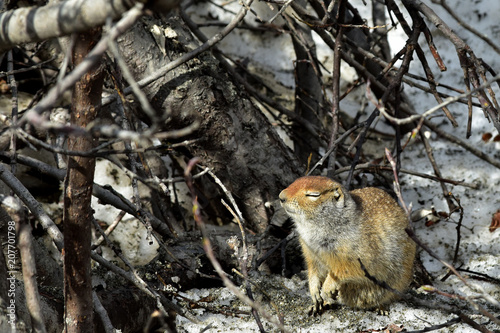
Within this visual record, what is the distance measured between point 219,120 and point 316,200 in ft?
2.53

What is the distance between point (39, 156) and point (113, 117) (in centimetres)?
59

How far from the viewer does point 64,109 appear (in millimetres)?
3842

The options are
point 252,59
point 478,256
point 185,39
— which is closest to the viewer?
point 185,39

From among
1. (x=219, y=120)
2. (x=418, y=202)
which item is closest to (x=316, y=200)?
(x=219, y=120)

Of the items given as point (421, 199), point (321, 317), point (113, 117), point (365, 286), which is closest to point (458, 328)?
point (365, 286)

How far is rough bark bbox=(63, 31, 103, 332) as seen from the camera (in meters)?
1.81

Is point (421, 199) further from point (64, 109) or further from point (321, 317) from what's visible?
point (64, 109)

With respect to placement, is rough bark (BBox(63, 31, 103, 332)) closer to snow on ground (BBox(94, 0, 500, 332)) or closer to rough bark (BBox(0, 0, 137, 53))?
rough bark (BBox(0, 0, 137, 53))

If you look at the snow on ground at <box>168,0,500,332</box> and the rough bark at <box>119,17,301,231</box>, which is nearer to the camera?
the snow on ground at <box>168,0,500,332</box>

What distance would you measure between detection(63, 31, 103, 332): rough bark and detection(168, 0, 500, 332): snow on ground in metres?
0.75

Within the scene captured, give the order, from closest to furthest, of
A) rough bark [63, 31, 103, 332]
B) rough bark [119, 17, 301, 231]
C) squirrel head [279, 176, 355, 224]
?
rough bark [63, 31, 103, 332] < squirrel head [279, 176, 355, 224] < rough bark [119, 17, 301, 231]

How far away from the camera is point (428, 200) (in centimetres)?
387

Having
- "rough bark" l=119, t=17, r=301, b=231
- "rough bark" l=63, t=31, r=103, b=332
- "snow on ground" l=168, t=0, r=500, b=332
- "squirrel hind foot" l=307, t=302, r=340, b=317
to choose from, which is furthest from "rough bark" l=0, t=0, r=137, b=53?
"squirrel hind foot" l=307, t=302, r=340, b=317

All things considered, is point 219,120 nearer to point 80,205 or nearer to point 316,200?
point 316,200
